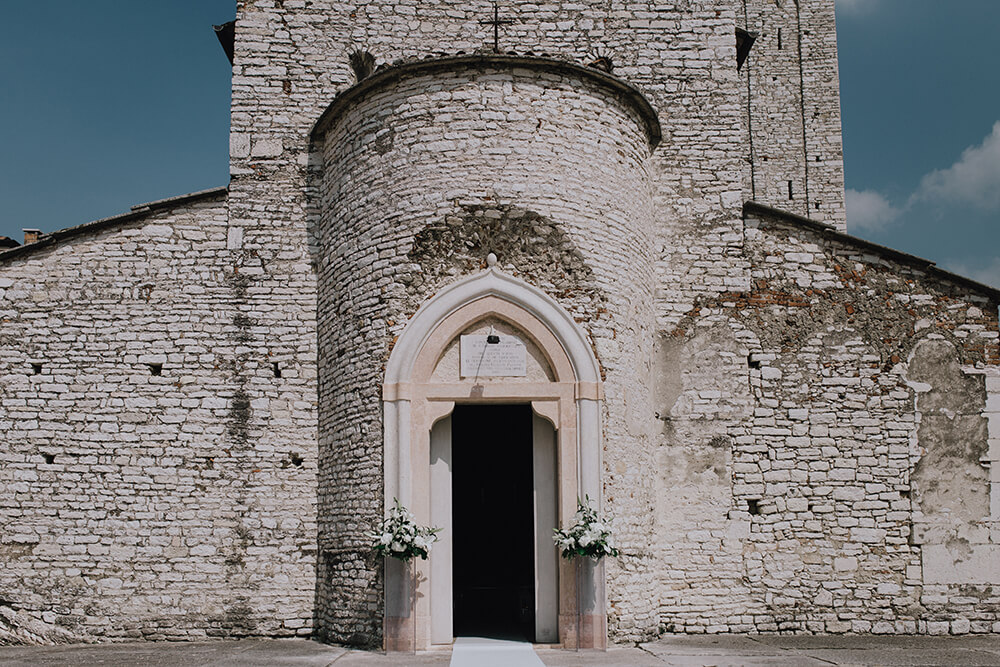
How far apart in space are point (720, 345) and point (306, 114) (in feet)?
19.9

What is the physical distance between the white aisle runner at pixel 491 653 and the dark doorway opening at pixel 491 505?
9.17ft

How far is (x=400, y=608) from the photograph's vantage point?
10.3 metres

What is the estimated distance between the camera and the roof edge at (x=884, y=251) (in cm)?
1222

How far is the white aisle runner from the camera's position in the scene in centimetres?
928

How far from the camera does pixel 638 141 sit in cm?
1215

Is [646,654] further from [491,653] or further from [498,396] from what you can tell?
[498,396]

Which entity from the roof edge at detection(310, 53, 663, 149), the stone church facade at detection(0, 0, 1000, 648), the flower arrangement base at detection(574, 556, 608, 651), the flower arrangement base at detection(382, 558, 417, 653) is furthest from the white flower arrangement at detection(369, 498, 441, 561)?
the roof edge at detection(310, 53, 663, 149)

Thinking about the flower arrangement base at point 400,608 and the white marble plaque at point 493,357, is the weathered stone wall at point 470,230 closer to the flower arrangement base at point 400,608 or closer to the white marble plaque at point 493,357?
the flower arrangement base at point 400,608

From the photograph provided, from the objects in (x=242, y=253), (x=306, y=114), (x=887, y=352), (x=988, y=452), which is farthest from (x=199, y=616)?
(x=988, y=452)

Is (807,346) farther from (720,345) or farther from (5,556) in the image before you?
(5,556)

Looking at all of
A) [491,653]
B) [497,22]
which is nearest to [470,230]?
[497,22]

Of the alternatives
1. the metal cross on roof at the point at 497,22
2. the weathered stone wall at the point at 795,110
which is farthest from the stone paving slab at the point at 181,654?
the weathered stone wall at the point at 795,110

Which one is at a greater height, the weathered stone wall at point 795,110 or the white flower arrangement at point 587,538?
the weathered stone wall at point 795,110

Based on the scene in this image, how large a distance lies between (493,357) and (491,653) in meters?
3.10
